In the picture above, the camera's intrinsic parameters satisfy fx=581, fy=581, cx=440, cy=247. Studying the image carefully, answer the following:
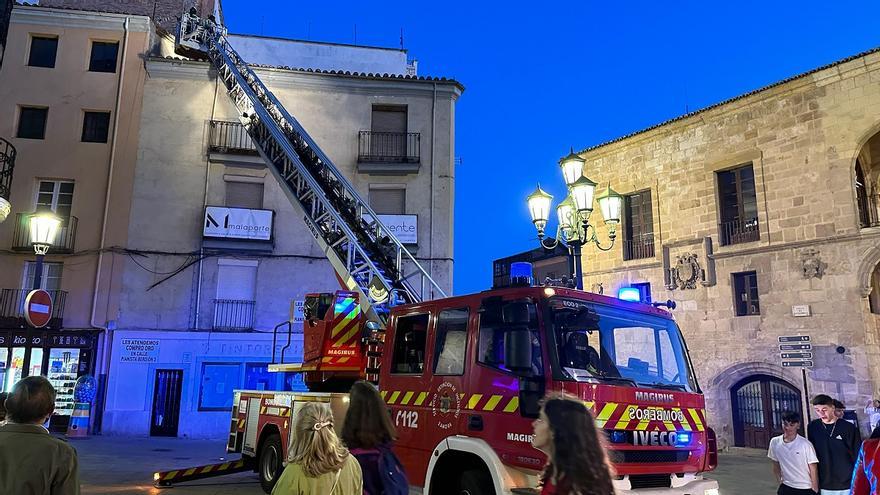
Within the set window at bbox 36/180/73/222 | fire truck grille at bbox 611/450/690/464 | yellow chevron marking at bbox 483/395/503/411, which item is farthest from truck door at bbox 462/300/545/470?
window at bbox 36/180/73/222

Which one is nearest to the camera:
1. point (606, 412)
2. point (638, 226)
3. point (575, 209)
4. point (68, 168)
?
point (606, 412)

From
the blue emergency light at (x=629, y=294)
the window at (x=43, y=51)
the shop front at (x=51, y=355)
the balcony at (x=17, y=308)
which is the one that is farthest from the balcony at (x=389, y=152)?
the blue emergency light at (x=629, y=294)

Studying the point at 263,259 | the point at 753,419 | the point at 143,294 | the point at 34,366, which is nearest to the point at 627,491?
the point at 753,419

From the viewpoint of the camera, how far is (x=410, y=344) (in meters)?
6.41

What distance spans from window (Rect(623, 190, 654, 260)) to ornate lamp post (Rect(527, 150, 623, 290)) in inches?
417

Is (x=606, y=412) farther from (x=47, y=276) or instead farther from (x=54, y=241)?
(x=47, y=276)

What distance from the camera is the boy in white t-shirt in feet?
18.9

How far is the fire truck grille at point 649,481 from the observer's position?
489 cm

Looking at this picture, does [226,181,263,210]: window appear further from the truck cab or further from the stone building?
the truck cab

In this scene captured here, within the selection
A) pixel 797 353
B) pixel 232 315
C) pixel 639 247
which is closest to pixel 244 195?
pixel 232 315

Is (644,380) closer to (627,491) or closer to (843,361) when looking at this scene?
(627,491)

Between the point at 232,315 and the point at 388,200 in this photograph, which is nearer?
the point at 232,315

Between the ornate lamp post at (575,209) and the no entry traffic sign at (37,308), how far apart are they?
8.41 meters

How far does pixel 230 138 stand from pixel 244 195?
200cm
